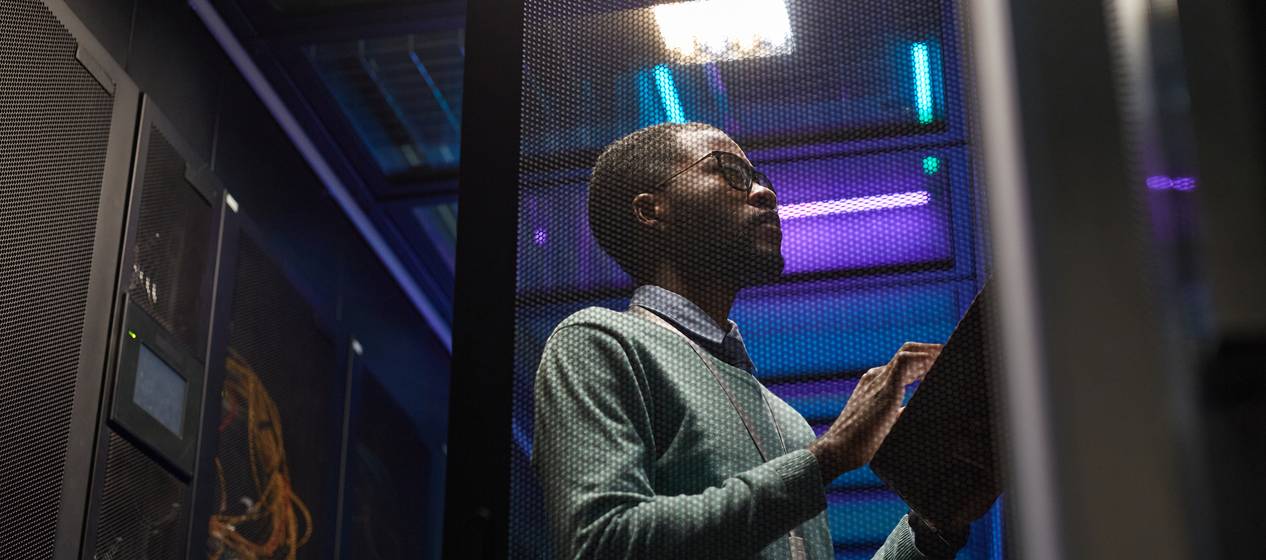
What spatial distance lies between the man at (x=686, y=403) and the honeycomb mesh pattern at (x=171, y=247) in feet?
5.49

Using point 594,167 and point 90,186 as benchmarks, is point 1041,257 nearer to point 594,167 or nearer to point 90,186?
point 594,167

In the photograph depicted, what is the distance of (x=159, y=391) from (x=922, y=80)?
198 cm

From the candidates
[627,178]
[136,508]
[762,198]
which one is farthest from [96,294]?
[762,198]

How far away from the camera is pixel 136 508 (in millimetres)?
2225

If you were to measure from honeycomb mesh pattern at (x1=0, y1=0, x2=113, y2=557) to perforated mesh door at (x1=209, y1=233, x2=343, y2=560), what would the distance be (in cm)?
64

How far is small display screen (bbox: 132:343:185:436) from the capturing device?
2.22 m

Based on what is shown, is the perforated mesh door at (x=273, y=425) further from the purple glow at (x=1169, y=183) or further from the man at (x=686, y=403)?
the purple glow at (x=1169, y=183)

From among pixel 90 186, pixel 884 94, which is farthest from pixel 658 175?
pixel 90 186

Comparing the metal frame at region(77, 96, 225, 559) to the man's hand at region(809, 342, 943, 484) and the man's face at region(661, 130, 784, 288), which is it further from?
the man's hand at region(809, 342, 943, 484)

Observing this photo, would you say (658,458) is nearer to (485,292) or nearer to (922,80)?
(485,292)

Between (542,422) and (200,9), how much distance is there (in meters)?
2.25

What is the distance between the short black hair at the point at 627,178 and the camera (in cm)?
95

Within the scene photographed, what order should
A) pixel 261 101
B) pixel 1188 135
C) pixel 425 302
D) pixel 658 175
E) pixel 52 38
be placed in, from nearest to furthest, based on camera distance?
pixel 1188 135 → pixel 658 175 → pixel 52 38 → pixel 261 101 → pixel 425 302

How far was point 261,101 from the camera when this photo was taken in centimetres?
302
